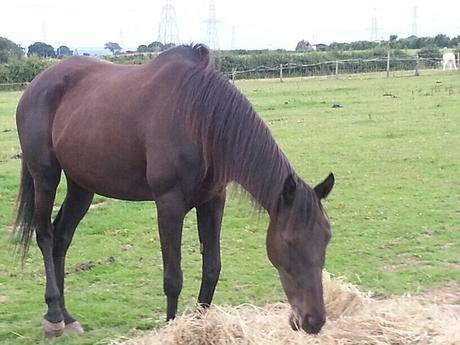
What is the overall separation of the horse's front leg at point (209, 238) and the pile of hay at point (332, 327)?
0.75 feet

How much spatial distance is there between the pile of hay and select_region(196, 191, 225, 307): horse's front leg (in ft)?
0.75

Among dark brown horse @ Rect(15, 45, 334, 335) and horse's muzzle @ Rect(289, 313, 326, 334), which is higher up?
dark brown horse @ Rect(15, 45, 334, 335)

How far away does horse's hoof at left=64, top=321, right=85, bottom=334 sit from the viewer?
14.2 feet

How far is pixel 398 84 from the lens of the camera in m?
25.1

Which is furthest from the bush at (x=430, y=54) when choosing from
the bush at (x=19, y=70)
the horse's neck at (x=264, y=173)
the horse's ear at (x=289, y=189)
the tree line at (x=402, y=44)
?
the horse's ear at (x=289, y=189)

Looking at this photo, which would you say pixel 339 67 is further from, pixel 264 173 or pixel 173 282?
pixel 264 173

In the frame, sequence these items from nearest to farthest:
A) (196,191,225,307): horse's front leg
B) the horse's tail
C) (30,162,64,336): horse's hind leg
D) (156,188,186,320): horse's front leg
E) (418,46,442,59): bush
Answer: (156,188,186,320): horse's front leg
(196,191,225,307): horse's front leg
(30,162,64,336): horse's hind leg
the horse's tail
(418,46,442,59): bush

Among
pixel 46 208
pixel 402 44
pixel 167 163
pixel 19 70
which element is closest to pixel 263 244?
pixel 46 208

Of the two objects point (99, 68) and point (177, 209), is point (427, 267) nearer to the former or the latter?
point (177, 209)

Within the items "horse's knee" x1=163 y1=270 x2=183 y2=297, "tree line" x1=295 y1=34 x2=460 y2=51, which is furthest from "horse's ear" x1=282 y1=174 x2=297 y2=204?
"tree line" x1=295 y1=34 x2=460 y2=51

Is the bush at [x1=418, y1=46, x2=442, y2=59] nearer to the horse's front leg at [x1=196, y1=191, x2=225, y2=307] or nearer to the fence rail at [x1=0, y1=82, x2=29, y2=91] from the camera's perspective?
the fence rail at [x1=0, y1=82, x2=29, y2=91]

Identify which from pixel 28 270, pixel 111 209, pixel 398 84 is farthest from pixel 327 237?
pixel 398 84

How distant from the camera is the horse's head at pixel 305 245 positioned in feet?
10.6

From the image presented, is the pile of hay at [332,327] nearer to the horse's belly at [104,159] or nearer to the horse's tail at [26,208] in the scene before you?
the horse's belly at [104,159]
